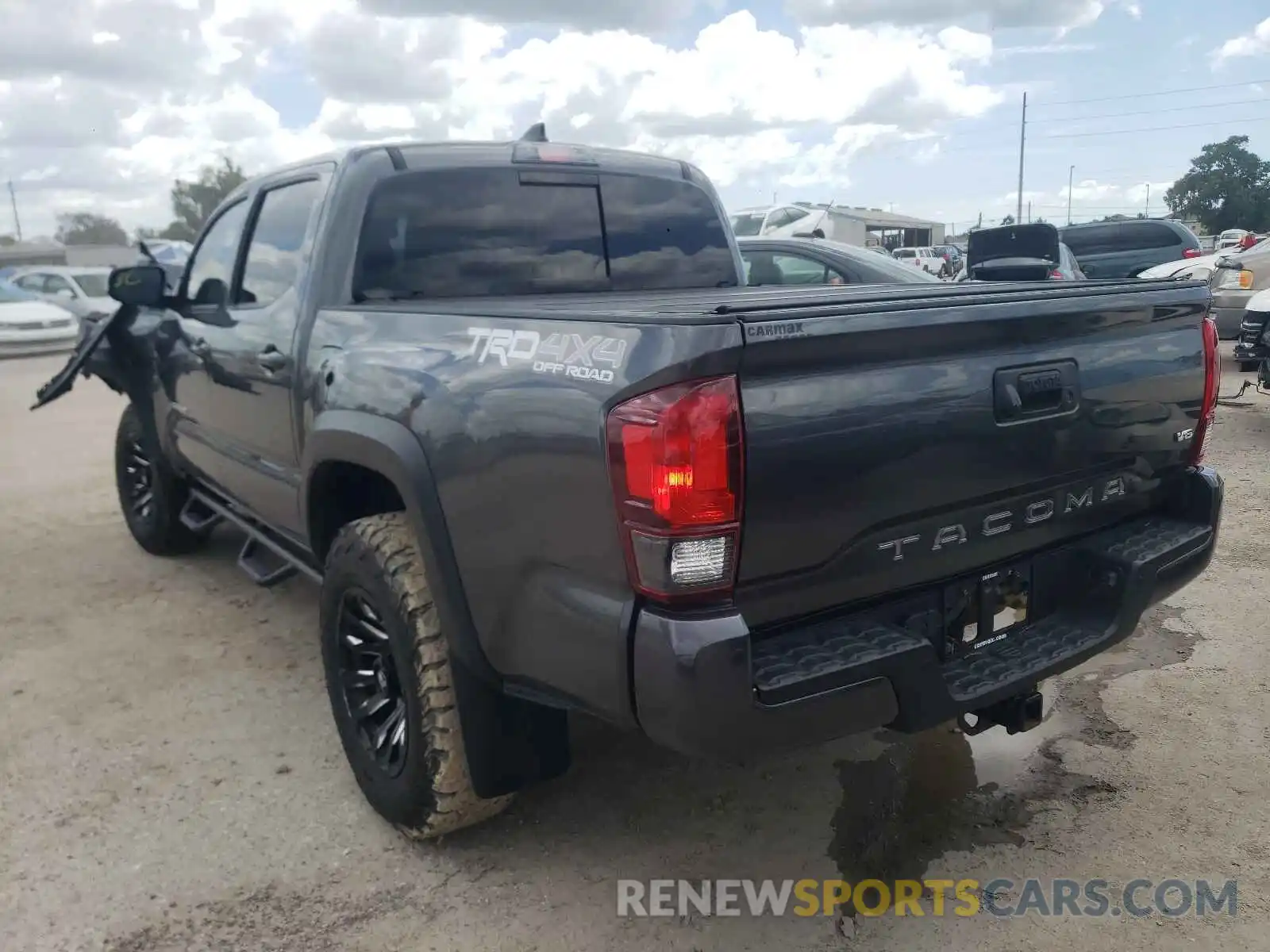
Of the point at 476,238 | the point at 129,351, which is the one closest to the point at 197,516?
the point at 129,351

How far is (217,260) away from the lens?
4555 millimetres

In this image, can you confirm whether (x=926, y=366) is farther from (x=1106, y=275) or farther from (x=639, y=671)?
(x=1106, y=275)

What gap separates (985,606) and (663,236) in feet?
7.05

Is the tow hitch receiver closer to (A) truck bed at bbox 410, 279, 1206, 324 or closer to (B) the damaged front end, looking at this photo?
(A) truck bed at bbox 410, 279, 1206, 324

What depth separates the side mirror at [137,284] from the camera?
14.6ft

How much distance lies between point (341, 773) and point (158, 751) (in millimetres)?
689

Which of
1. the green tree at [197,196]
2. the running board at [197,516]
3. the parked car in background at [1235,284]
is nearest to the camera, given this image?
the running board at [197,516]

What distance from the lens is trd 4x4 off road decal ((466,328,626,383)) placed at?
2119mm

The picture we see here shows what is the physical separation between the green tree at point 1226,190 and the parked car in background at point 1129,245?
222ft

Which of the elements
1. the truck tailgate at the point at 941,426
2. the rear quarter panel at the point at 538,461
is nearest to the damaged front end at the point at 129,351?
the rear quarter panel at the point at 538,461

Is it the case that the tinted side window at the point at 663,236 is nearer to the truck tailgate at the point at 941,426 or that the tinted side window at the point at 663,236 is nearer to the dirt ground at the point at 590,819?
the truck tailgate at the point at 941,426

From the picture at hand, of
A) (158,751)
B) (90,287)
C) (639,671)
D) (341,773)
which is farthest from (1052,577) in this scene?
(90,287)

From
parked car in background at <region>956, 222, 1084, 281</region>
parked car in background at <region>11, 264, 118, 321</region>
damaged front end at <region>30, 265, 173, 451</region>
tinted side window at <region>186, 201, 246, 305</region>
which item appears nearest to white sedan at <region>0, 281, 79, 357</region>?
parked car in background at <region>11, 264, 118, 321</region>

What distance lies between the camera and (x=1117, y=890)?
271 centimetres
